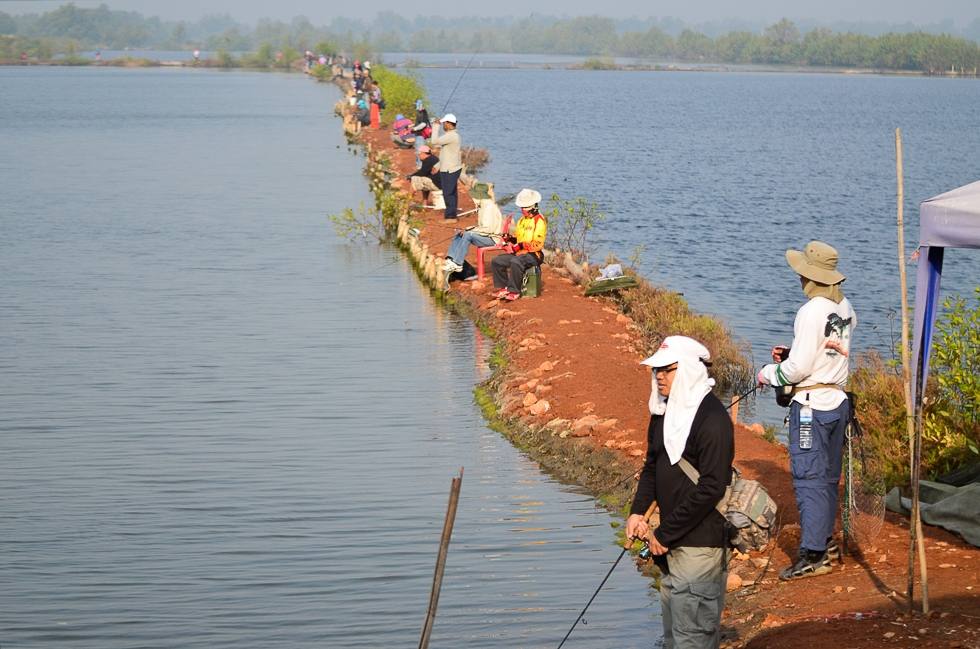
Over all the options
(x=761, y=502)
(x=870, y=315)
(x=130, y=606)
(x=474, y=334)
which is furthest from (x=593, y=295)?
(x=761, y=502)

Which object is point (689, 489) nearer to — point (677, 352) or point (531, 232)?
point (677, 352)

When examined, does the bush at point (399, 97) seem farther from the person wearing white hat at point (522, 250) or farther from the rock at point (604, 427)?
the rock at point (604, 427)

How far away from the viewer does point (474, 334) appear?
18938 mm

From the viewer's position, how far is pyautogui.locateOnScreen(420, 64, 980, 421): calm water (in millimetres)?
26781

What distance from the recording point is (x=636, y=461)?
12312mm

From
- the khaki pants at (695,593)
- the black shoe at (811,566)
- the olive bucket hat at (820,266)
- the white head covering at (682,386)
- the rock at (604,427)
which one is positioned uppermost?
the olive bucket hat at (820,266)

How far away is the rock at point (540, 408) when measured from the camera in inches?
563

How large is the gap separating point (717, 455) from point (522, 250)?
12218 millimetres

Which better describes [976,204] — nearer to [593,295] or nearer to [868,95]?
[593,295]

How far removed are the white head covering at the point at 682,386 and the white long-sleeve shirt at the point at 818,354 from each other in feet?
6.53

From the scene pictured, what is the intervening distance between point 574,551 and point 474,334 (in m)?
8.20

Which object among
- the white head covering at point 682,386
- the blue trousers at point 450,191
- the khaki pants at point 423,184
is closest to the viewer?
the white head covering at point 682,386

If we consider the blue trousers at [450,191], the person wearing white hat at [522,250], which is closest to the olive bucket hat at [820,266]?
the person wearing white hat at [522,250]

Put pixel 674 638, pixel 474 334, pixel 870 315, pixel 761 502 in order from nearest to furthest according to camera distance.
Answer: pixel 674 638 < pixel 761 502 < pixel 474 334 < pixel 870 315
